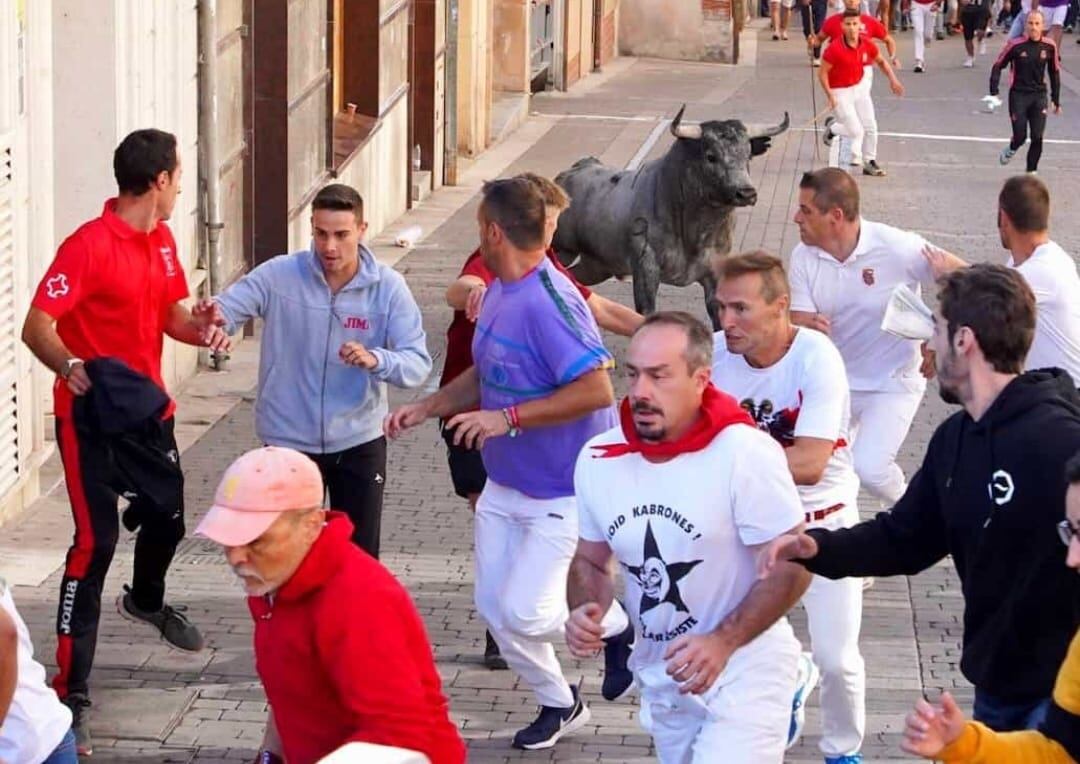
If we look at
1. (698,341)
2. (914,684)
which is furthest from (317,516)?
(914,684)

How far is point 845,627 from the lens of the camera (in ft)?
22.6

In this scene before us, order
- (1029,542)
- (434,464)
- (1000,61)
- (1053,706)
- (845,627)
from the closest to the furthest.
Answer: (1053,706) → (1029,542) → (845,627) → (434,464) → (1000,61)

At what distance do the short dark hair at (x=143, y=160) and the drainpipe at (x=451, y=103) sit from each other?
1420 centimetres

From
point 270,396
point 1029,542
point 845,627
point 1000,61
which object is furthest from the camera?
point 1000,61

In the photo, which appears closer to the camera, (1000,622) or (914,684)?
A: (1000,622)

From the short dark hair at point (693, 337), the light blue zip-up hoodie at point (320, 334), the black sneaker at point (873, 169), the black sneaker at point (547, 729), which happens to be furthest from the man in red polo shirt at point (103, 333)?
the black sneaker at point (873, 169)

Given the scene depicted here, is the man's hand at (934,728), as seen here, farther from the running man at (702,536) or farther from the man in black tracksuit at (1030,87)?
the man in black tracksuit at (1030,87)

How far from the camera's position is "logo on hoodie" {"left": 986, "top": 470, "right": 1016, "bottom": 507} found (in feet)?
16.7

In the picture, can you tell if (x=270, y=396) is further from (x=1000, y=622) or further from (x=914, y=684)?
(x=1000, y=622)

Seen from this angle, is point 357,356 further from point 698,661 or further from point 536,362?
point 698,661

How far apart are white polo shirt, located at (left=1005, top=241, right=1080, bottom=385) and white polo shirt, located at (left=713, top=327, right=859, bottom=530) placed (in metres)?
1.78

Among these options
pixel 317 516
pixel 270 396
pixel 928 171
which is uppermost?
pixel 317 516

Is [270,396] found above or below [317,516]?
below

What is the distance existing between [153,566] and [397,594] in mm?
3740
